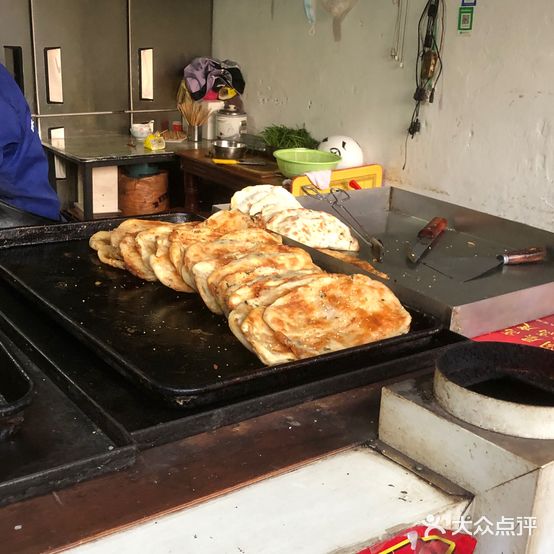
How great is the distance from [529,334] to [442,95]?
84.0 inches

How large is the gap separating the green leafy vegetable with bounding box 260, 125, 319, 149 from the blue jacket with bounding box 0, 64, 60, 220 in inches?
70.1

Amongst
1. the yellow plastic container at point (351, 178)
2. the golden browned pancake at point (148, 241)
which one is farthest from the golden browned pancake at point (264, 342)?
the yellow plastic container at point (351, 178)

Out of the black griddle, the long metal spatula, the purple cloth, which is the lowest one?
the long metal spatula

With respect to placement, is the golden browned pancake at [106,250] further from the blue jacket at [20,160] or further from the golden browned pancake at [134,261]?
the blue jacket at [20,160]

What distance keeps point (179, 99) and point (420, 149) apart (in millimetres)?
2630

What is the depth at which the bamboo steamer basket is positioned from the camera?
524cm

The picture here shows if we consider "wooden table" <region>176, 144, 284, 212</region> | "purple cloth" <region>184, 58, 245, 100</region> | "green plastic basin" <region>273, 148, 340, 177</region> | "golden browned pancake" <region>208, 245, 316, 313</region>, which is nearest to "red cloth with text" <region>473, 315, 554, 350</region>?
"golden browned pancake" <region>208, 245, 316, 313</region>

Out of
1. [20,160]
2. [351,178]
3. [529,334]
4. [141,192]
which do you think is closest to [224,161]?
[141,192]

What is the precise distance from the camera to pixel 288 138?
484 centimetres

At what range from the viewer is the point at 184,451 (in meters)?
1.34

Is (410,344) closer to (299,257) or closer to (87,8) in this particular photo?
(299,257)

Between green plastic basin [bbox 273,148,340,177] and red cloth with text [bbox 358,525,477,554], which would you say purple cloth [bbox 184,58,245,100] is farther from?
red cloth with text [bbox 358,525,477,554]

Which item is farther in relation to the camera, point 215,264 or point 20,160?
point 20,160

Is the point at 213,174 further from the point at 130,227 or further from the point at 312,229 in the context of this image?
the point at 130,227
